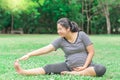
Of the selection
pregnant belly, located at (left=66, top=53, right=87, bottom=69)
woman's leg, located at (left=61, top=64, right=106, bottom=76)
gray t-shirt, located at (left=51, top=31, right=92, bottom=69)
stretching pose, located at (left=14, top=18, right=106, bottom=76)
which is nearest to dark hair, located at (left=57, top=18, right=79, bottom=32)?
stretching pose, located at (left=14, top=18, right=106, bottom=76)

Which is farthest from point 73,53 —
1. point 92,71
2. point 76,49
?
point 92,71

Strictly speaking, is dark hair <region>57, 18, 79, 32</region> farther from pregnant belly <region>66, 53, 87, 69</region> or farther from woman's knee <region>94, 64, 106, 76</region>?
woman's knee <region>94, 64, 106, 76</region>

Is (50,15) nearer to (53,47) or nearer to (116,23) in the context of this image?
(116,23)

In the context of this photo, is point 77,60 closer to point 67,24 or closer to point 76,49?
point 76,49

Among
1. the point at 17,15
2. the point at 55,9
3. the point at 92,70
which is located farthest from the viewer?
the point at 55,9

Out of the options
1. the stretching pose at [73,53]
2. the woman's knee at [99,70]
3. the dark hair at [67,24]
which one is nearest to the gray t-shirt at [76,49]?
the stretching pose at [73,53]

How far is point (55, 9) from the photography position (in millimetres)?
50750

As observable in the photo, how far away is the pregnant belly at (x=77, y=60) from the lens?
7.13 metres

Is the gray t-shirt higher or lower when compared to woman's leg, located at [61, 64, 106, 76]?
higher

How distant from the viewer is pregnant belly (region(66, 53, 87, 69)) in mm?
7129

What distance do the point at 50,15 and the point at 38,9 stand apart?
1812 mm

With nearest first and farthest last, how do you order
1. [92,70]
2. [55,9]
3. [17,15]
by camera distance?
[92,70], [17,15], [55,9]

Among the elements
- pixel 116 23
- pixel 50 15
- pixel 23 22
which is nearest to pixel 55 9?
pixel 50 15

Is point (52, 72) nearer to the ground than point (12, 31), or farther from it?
farther from it
